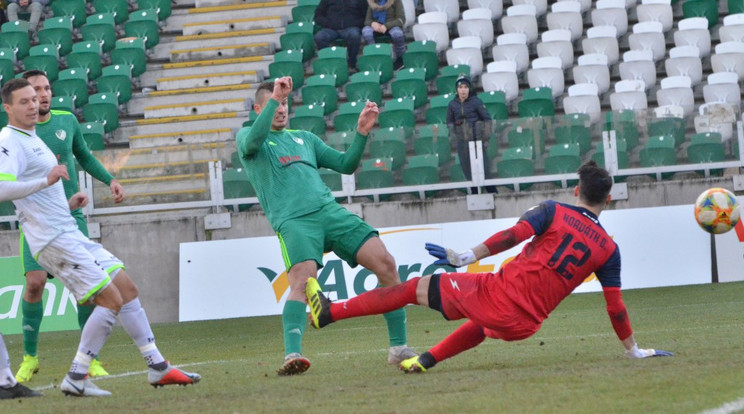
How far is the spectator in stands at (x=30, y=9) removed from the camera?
84.0 feet

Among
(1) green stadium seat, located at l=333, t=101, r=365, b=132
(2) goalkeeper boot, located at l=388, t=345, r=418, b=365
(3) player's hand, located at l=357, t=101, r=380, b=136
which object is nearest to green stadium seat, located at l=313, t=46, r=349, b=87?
(1) green stadium seat, located at l=333, t=101, r=365, b=132

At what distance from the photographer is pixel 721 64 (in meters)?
21.0

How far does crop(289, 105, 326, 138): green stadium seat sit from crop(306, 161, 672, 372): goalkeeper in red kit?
1069 cm

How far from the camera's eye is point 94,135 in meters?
20.1

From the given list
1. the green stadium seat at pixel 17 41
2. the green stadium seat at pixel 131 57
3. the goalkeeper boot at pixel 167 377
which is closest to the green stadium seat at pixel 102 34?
the green stadium seat at pixel 131 57

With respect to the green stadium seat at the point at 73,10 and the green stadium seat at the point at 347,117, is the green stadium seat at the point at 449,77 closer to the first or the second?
the green stadium seat at the point at 347,117

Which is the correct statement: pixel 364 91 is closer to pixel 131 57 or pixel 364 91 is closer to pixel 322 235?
pixel 131 57

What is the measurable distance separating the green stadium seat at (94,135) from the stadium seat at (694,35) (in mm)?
10556

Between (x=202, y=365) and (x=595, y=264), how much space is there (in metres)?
3.77

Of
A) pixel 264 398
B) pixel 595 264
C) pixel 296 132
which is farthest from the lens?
pixel 296 132

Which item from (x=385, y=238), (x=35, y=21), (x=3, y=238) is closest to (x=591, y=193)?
(x=385, y=238)

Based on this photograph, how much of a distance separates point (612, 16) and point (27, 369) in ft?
52.2

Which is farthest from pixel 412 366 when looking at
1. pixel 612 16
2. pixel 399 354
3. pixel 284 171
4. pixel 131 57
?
pixel 131 57

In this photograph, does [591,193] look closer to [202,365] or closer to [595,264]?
[595,264]
